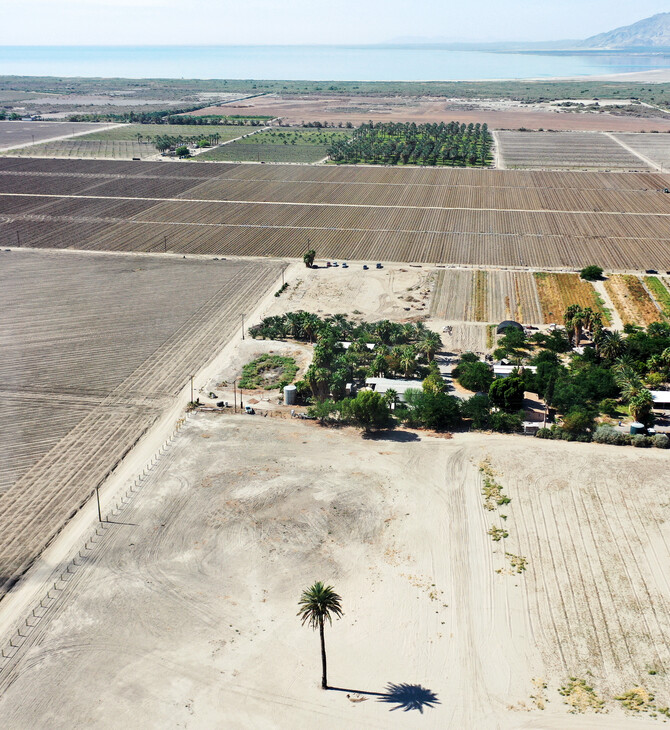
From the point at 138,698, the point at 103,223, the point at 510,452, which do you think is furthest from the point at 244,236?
the point at 138,698

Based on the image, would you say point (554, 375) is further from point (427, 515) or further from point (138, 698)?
point (138, 698)

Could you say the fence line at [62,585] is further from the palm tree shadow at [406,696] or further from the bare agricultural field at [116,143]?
the bare agricultural field at [116,143]

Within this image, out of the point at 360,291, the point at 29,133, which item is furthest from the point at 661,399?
the point at 29,133

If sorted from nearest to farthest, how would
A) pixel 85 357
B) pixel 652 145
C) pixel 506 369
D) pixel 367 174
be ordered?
pixel 506 369 → pixel 85 357 → pixel 367 174 → pixel 652 145

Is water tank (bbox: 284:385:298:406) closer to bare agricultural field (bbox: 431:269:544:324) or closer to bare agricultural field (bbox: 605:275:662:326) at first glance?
bare agricultural field (bbox: 431:269:544:324)

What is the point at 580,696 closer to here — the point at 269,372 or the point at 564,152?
the point at 269,372

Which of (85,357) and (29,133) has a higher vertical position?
(29,133)

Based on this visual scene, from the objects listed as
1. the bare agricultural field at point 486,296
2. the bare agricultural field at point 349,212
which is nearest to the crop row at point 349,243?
the bare agricultural field at point 349,212
